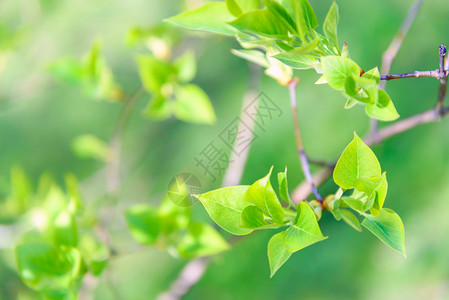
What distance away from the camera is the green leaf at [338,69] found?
0.29m

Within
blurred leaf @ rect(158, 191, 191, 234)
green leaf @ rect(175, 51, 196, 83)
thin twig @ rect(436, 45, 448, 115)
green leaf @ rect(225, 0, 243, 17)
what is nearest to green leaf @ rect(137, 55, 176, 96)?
green leaf @ rect(175, 51, 196, 83)

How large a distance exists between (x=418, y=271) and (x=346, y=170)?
38.1 inches

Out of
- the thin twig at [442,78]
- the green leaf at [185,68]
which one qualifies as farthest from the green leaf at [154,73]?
the thin twig at [442,78]

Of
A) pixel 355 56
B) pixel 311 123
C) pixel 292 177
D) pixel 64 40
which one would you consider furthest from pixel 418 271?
pixel 64 40

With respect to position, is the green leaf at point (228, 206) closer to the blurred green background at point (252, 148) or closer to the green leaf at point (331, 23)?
the green leaf at point (331, 23)

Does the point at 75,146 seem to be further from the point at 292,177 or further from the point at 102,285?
the point at 102,285

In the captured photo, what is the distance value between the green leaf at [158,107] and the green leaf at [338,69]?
1.26ft

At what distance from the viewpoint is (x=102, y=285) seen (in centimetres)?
142

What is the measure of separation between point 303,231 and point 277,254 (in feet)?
0.10

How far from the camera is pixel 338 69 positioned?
0.29 meters

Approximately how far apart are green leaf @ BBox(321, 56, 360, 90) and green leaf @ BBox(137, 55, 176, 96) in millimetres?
355

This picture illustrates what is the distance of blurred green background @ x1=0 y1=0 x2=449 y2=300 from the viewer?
1115mm

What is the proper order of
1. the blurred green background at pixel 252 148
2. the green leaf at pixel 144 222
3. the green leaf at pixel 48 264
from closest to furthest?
the green leaf at pixel 48 264 → the green leaf at pixel 144 222 → the blurred green background at pixel 252 148

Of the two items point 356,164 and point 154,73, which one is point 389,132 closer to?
point 356,164
